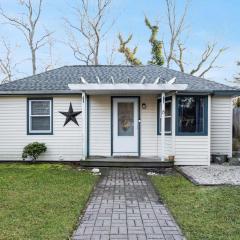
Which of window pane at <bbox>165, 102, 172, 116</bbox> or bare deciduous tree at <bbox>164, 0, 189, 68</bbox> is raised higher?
bare deciduous tree at <bbox>164, 0, 189, 68</bbox>

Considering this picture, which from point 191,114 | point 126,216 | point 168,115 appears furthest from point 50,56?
point 126,216

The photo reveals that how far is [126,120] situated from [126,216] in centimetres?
824

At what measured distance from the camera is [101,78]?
15781 mm

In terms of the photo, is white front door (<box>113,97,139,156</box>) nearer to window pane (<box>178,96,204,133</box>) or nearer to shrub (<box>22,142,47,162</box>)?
window pane (<box>178,96,204,133</box>)

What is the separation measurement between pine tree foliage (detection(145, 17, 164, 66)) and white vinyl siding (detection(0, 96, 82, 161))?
51.3 ft

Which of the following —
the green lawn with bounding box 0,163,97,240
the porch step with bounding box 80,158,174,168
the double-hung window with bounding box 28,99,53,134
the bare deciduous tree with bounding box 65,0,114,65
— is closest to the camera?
the green lawn with bounding box 0,163,97,240

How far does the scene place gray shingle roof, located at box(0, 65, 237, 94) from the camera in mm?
14258

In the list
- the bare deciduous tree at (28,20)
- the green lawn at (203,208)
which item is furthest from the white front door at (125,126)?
the bare deciduous tree at (28,20)

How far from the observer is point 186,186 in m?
9.20

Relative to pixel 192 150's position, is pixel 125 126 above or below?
above

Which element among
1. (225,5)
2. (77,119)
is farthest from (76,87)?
(225,5)

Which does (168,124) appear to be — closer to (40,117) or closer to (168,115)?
(168,115)

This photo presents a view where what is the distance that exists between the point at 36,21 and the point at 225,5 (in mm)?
14679

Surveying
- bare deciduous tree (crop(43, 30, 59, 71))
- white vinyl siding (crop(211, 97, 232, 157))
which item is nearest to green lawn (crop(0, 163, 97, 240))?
white vinyl siding (crop(211, 97, 232, 157))
